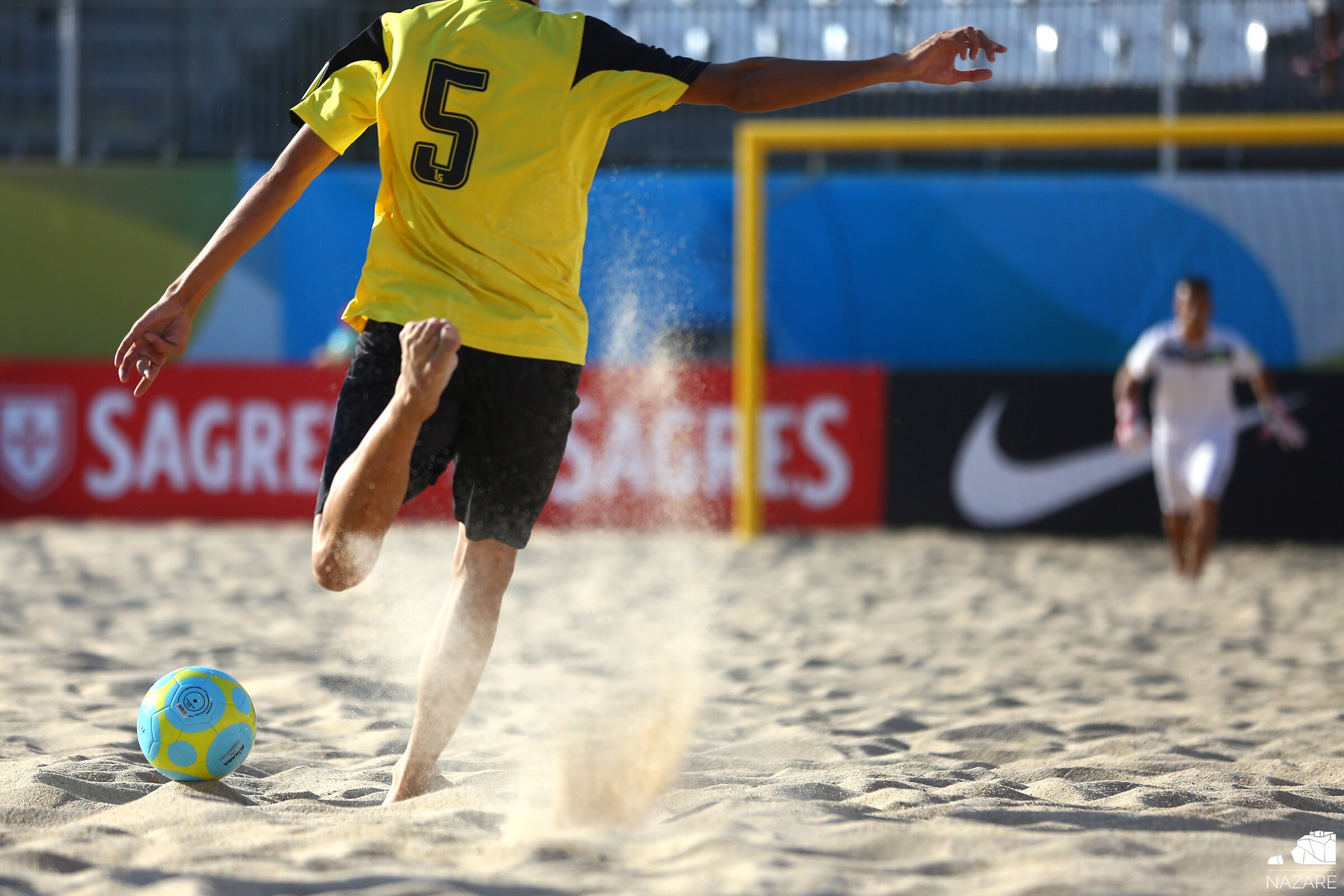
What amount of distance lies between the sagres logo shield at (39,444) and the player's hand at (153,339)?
23.5 feet

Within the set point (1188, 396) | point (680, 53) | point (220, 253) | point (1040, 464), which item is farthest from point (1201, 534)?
point (680, 53)

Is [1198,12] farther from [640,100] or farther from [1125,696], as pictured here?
[640,100]

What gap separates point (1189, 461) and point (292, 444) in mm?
5728

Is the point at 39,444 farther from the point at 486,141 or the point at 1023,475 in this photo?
the point at 486,141

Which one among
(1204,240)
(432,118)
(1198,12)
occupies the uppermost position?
(1198,12)

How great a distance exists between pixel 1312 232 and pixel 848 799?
28.4 feet

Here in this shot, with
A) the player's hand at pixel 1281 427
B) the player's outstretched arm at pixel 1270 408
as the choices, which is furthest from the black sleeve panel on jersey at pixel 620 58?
the player's hand at pixel 1281 427

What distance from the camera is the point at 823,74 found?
255cm

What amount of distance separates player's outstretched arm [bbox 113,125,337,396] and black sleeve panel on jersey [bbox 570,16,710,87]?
0.54 metres

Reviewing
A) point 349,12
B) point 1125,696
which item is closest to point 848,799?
point 1125,696

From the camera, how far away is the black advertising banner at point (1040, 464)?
28.4 ft

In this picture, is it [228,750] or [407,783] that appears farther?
[228,750]

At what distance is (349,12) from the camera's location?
10867 mm

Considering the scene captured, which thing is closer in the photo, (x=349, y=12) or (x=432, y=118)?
(x=432, y=118)
